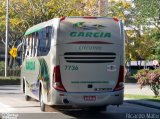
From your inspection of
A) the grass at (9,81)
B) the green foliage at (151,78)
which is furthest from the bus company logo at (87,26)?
the grass at (9,81)

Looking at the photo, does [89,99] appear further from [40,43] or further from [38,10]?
[38,10]

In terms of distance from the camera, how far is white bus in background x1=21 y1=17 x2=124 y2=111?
1548 centimetres

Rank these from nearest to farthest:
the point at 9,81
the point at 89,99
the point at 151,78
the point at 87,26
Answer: the point at 89,99, the point at 87,26, the point at 151,78, the point at 9,81

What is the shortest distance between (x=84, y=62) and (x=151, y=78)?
29.9 feet

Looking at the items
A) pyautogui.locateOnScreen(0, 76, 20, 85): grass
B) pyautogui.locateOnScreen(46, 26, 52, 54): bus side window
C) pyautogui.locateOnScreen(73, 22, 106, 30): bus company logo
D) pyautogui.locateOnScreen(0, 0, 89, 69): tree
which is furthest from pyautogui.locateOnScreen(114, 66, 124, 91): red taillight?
pyautogui.locateOnScreen(0, 0, 89, 69): tree

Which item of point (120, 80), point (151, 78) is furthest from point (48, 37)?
point (151, 78)

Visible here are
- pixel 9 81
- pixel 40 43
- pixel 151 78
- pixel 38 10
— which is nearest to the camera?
pixel 40 43

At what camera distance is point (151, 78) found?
79.0 feet

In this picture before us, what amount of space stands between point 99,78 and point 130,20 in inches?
1759

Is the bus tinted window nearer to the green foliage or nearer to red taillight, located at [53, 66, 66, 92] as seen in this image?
red taillight, located at [53, 66, 66, 92]

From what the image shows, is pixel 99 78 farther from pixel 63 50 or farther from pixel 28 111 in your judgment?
pixel 28 111

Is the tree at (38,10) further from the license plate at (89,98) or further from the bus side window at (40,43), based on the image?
the license plate at (89,98)

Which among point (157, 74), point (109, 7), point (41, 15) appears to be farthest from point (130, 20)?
point (157, 74)

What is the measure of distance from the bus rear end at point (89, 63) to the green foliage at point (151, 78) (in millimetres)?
8184
